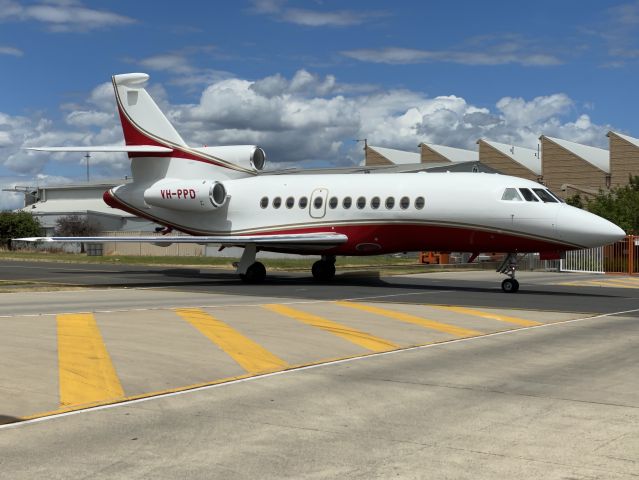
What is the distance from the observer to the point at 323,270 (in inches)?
1124

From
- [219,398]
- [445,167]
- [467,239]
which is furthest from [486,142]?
[219,398]

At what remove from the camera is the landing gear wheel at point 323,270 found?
93.4ft

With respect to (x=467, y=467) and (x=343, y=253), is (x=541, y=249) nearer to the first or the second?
(x=343, y=253)

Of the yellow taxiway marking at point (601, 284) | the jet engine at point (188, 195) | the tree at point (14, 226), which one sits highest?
the tree at point (14, 226)

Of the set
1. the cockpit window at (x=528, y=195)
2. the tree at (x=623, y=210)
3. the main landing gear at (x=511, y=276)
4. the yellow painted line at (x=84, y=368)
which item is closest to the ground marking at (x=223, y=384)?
the yellow painted line at (x=84, y=368)

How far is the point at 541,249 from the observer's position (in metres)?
22.6

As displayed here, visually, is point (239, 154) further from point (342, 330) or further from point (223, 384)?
point (223, 384)

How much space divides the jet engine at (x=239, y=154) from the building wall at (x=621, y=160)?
58280 mm

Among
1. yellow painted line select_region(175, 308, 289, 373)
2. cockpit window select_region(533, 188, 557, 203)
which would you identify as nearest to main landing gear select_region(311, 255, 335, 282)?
cockpit window select_region(533, 188, 557, 203)

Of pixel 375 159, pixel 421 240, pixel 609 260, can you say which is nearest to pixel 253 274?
pixel 421 240

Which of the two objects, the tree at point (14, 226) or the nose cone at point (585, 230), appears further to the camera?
the tree at point (14, 226)

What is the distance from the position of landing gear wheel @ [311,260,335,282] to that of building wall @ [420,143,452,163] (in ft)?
214

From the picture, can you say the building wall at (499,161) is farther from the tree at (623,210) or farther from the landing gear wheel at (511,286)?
the landing gear wheel at (511,286)

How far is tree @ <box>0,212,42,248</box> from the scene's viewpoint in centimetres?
7794
